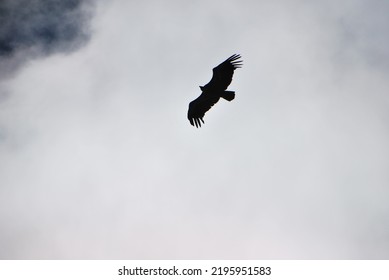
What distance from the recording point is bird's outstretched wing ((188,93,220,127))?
11273 mm

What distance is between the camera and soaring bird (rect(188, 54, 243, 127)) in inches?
405

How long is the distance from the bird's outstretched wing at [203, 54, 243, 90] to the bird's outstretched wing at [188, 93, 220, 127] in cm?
63

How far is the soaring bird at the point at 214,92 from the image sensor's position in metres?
10.3

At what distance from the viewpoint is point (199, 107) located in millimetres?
11414

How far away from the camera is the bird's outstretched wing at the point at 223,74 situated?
402 inches

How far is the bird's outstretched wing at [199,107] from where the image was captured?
11273mm

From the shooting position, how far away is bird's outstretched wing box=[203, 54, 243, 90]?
1022 cm

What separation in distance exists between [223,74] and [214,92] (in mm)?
926

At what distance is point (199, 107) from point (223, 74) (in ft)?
6.28
